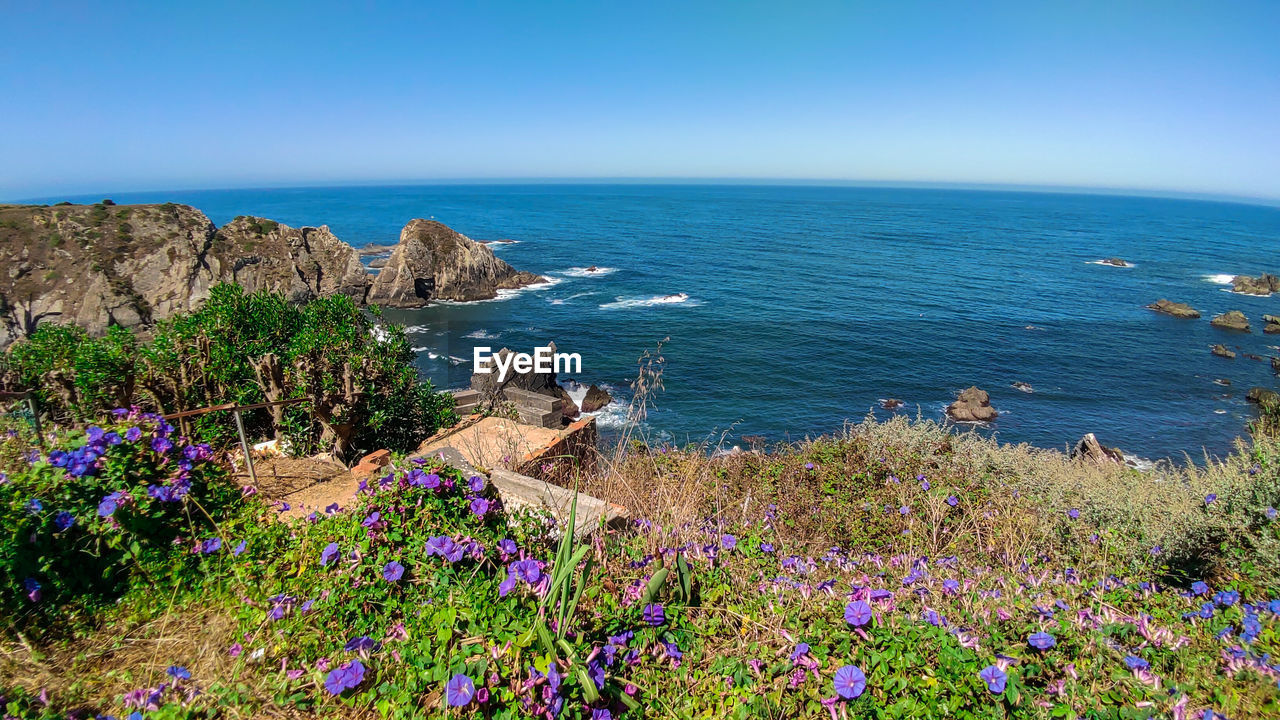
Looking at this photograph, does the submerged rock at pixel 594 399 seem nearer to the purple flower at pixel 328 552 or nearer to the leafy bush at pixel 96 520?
the leafy bush at pixel 96 520

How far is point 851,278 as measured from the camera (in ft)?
198

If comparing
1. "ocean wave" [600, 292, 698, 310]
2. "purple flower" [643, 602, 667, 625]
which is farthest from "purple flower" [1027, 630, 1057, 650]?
"ocean wave" [600, 292, 698, 310]

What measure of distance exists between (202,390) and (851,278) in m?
59.8

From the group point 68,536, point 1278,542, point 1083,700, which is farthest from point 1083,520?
point 68,536

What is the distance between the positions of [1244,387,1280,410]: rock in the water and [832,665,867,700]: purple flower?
126 ft

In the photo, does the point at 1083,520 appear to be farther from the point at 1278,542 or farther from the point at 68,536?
the point at 68,536

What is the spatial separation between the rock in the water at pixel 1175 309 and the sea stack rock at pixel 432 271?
5614cm

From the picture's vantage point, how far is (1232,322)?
141 ft

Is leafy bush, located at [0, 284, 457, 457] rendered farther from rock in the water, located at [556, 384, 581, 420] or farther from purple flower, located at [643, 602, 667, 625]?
rock in the water, located at [556, 384, 581, 420]

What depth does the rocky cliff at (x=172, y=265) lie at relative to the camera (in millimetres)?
36906

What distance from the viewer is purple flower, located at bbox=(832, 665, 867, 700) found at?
2.38 meters

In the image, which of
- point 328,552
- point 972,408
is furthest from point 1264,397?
point 328,552

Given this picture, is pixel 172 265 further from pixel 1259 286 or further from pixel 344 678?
pixel 1259 286

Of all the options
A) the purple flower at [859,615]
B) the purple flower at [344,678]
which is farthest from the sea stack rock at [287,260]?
the purple flower at [859,615]
